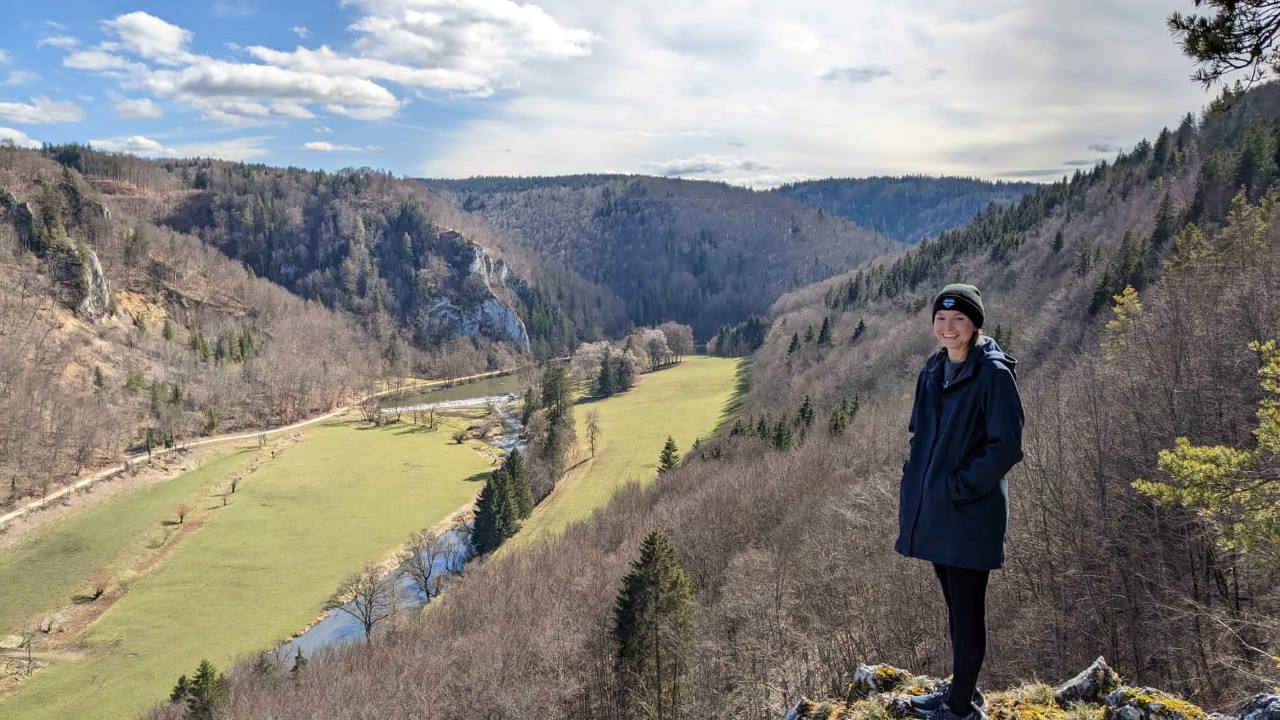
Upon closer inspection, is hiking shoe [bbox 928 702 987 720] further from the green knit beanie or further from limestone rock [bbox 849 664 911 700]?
the green knit beanie

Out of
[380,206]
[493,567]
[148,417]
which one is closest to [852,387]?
[493,567]

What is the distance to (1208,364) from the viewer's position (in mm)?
17484

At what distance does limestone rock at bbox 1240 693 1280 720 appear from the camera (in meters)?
4.39

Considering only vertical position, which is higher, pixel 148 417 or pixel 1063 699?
pixel 1063 699

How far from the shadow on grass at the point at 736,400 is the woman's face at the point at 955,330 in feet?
218

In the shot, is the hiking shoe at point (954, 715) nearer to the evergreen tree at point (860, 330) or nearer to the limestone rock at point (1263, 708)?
the limestone rock at point (1263, 708)

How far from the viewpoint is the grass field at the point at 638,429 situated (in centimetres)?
5769

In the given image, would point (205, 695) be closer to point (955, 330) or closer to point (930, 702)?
point (930, 702)

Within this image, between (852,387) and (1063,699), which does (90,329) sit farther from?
(1063,699)

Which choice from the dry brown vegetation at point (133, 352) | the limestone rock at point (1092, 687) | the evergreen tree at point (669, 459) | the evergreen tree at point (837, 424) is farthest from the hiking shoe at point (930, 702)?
the dry brown vegetation at point (133, 352)

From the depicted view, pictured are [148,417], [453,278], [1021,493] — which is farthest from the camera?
[453,278]

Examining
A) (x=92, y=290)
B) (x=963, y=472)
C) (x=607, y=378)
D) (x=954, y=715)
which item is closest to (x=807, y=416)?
(x=607, y=378)

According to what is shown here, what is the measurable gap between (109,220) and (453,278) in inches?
2980

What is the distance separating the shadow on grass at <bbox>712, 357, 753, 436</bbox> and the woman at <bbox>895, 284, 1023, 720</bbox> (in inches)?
2600
